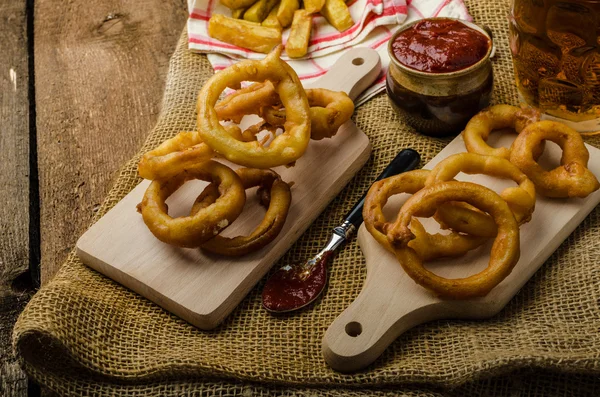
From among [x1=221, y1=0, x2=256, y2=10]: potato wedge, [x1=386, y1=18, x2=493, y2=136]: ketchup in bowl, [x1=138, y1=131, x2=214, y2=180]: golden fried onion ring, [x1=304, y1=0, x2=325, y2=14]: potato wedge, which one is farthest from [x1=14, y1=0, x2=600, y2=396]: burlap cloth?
[x1=221, y1=0, x2=256, y2=10]: potato wedge

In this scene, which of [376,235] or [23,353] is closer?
[23,353]

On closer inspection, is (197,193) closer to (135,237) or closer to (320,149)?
(135,237)

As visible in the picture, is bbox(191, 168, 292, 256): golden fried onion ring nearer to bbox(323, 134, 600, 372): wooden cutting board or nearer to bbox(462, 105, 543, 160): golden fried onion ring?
bbox(323, 134, 600, 372): wooden cutting board

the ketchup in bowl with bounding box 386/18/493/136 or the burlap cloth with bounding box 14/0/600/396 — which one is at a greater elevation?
the ketchup in bowl with bounding box 386/18/493/136

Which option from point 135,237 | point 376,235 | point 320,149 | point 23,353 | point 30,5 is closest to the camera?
point 23,353

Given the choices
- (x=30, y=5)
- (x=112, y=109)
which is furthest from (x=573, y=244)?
(x=30, y=5)

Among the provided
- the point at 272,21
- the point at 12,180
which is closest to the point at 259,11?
the point at 272,21

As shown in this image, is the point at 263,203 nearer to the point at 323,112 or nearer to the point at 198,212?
the point at 198,212
